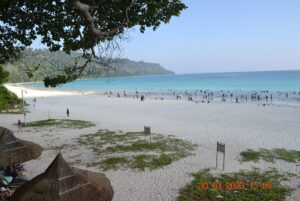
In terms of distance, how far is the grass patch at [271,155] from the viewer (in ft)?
46.8

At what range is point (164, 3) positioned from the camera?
36.4ft

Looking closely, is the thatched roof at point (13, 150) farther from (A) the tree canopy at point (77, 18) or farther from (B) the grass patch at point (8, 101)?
(B) the grass patch at point (8, 101)

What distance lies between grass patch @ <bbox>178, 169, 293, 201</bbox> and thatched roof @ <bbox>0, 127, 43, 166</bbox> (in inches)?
188

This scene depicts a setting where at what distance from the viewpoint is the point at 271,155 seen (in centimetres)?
1493

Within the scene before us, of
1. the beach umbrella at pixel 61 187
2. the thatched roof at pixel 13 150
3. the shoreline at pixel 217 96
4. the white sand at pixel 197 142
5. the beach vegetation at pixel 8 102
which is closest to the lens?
the beach umbrella at pixel 61 187

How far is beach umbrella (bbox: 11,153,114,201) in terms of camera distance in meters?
5.94

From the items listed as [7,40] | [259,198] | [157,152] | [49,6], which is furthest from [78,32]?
[259,198]

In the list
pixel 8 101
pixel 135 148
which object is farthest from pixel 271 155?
pixel 8 101

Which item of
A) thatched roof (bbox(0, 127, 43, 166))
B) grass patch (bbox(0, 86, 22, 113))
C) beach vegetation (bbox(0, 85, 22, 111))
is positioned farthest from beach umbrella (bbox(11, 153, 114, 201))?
grass patch (bbox(0, 86, 22, 113))

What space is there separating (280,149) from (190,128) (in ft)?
26.5
